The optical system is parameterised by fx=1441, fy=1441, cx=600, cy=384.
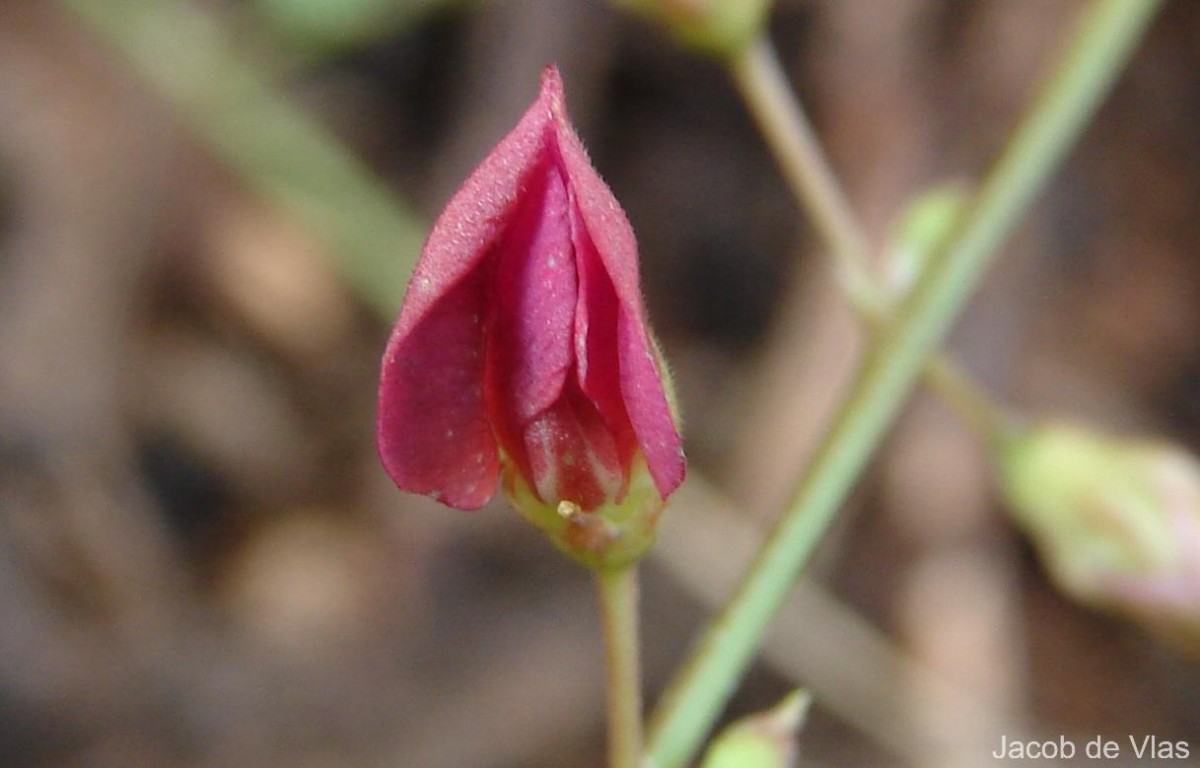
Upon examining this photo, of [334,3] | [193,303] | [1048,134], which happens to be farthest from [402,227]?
[1048,134]

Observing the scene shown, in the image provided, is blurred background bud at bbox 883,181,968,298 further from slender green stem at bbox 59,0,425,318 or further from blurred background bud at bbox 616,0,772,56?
slender green stem at bbox 59,0,425,318

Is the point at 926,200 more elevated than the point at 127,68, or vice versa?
the point at 127,68

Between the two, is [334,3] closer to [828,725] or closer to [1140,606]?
[828,725]

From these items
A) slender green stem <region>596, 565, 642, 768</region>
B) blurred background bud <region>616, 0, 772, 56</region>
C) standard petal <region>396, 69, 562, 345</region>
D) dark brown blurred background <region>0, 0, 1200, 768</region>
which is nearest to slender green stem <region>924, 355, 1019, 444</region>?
blurred background bud <region>616, 0, 772, 56</region>

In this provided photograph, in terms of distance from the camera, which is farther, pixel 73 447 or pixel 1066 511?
pixel 73 447

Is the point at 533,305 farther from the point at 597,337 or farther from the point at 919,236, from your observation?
the point at 919,236

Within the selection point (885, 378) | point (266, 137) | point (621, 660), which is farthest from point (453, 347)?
point (266, 137)

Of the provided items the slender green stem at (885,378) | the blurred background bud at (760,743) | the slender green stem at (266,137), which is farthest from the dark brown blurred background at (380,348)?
the blurred background bud at (760,743)
